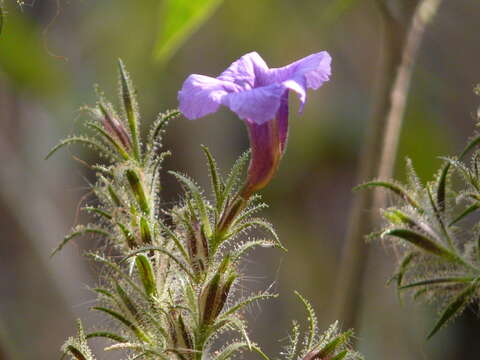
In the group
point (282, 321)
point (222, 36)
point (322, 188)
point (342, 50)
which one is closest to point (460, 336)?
point (282, 321)

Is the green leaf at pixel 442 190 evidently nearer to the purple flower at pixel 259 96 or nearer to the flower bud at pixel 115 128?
the purple flower at pixel 259 96

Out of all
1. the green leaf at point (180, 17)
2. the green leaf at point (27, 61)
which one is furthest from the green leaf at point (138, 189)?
the green leaf at point (27, 61)

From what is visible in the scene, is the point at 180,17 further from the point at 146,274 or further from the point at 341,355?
the point at 341,355

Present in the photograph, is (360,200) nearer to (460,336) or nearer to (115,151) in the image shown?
(115,151)

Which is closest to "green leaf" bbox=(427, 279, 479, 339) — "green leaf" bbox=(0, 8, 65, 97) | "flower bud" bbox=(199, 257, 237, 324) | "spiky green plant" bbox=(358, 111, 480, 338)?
"spiky green plant" bbox=(358, 111, 480, 338)

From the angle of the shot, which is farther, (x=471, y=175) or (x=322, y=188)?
(x=322, y=188)

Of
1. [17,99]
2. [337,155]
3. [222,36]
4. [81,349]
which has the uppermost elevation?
[222,36]

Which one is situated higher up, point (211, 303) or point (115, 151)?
point (115, 151)
